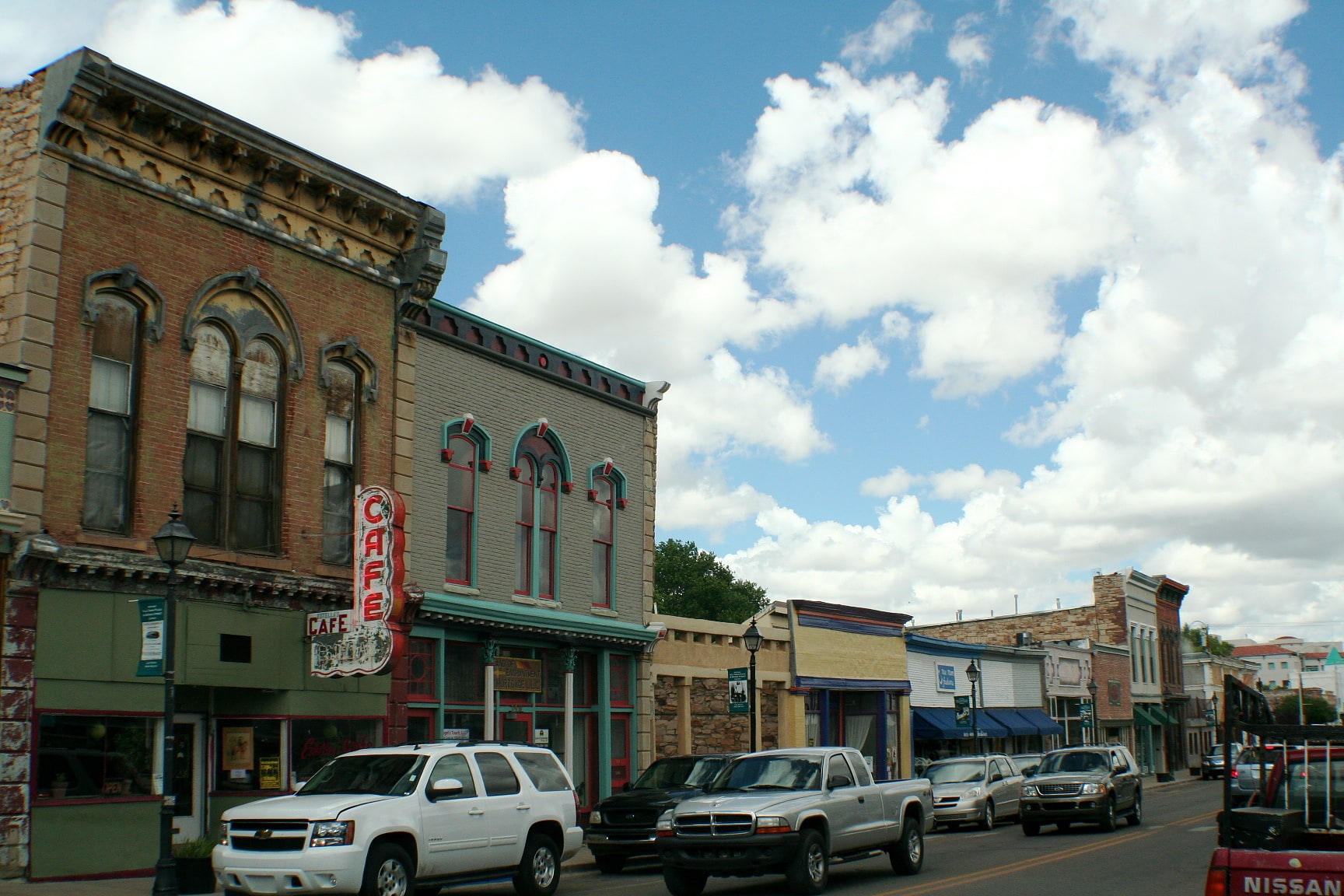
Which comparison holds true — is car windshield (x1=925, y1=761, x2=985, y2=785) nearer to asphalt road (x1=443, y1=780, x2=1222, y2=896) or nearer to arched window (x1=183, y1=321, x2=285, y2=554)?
asphalt road (x1=443, y1=780, x2=1222, y2=896)

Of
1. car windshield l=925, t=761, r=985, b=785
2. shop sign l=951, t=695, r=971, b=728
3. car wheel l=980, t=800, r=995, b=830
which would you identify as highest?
shop sign l=951, t=695, r=971, b=728

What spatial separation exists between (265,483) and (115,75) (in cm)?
609

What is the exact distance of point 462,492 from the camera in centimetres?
2347

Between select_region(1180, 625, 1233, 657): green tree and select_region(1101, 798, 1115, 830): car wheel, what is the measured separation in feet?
357

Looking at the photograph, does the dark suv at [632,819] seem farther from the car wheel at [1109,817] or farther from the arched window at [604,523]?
the car wheel at [1109,817]

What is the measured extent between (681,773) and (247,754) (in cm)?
684

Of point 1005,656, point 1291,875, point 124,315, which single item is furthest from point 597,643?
point 1005,656

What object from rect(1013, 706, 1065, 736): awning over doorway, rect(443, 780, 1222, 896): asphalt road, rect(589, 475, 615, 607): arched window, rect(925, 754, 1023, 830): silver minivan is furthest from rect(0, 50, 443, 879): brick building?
rect(1013, 706, 1065, 736): awning over doorway

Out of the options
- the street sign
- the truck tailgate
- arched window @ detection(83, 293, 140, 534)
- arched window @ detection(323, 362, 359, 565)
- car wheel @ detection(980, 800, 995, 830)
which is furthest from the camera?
car wheel @ detection(980, 800, 995, 830)

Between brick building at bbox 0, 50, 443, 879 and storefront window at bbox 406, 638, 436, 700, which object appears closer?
brick building at bbox 0, 50, 443, 879

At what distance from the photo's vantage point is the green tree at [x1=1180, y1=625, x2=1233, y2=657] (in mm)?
129375

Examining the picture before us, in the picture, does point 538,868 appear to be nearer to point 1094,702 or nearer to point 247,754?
point 247,754

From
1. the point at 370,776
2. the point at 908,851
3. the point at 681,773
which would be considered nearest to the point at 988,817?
the point at 681,773

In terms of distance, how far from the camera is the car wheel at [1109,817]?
81.1 ft
